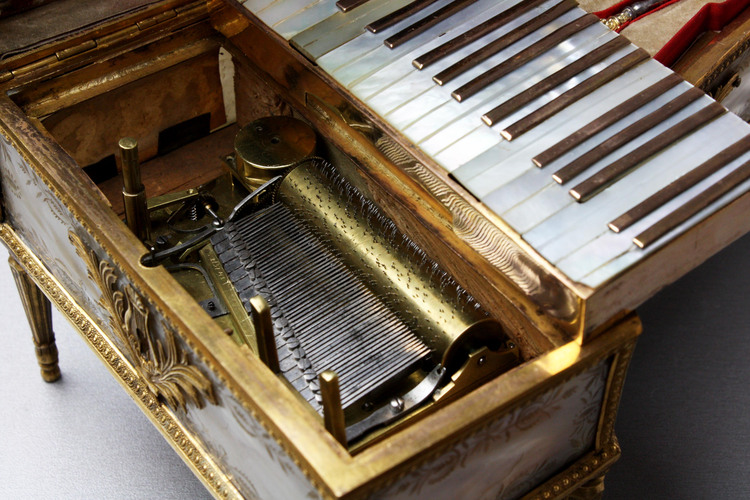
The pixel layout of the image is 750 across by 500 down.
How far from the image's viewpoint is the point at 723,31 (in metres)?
2.59

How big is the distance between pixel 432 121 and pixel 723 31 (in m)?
0.91

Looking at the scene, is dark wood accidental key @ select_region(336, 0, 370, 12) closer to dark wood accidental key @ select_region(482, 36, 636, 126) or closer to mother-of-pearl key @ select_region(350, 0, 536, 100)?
mother-of-pearl key @ select_region(350, 0, 536, 100)

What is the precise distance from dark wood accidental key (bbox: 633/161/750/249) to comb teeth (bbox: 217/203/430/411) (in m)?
0.52

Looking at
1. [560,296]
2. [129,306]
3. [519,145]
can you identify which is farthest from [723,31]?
[129,306]

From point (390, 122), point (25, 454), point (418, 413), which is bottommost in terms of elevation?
point (25, 454)

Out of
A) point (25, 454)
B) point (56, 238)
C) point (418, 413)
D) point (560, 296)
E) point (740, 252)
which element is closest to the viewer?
point (560, 296)

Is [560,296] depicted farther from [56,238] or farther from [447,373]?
[56,238]

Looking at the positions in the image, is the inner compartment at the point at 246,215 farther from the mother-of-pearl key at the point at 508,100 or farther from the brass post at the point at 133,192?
the mother-of-pearl key at the point at 508,100

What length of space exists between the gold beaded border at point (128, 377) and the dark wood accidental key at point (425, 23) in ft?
3.01

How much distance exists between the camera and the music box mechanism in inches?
83.7

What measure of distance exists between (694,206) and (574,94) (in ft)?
1.13

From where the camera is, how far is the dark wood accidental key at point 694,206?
1.86 metres

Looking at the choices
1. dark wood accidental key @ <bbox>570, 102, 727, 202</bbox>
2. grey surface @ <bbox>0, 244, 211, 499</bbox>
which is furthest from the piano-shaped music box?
grey surface @ <bbox>0, 244, 211, 499</bbox>

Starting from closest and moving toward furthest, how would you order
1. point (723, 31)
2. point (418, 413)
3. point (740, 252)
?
point (418, 413), point (723, 31), point (740, 252)
